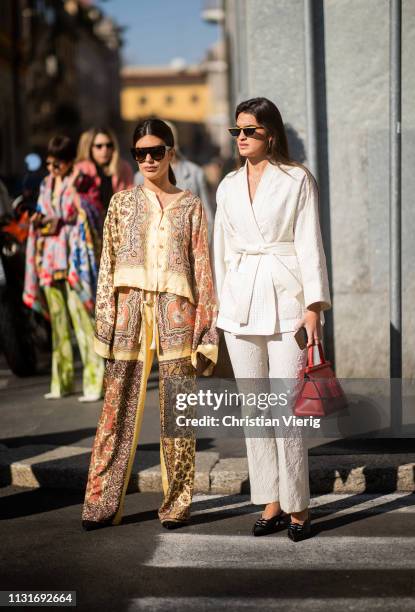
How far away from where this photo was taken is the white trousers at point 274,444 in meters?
5.03

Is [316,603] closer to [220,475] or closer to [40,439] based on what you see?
[220,475]

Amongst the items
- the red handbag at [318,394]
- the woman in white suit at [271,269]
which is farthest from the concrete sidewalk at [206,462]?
the red handbag at [318,394]

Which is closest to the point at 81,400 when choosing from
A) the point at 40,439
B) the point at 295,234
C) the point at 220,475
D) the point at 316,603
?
the point at 40,439

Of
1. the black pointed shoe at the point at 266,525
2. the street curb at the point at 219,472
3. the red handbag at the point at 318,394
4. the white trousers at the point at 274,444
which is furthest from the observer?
the street curb at the point at 219,472

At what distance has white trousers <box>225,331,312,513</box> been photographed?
5.03 m

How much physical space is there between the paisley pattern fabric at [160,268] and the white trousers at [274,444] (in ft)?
0.61

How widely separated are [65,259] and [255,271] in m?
3.63

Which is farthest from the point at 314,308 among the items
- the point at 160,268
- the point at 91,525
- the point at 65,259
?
the point at 65,259

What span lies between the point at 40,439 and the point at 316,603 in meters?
3.36

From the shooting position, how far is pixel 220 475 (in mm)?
6129

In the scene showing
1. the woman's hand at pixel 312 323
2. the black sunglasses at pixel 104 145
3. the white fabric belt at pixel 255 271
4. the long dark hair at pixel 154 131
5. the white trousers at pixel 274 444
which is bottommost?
the white trousers at pixel 274 444

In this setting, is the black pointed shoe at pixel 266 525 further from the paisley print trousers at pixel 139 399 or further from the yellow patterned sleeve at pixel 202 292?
the yellow patterned sleeve at pixel 202 292

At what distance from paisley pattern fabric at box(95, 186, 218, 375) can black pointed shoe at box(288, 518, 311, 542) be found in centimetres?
80

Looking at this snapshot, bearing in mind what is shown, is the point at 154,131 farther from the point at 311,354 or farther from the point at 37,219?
the point at 37,219
